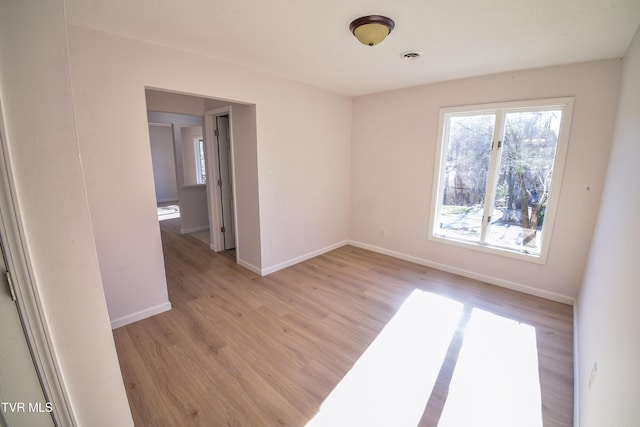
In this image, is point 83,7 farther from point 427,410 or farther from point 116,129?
point 427,410

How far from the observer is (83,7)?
5.66ft

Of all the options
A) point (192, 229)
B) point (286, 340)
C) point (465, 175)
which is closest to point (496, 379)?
point (286, 340)

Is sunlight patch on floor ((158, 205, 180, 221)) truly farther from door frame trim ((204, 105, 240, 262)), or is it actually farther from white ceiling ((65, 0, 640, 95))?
white ceiling ((65, 0, 640, 95))

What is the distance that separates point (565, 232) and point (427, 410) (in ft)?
7.95

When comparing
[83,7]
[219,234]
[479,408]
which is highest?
[83,7]

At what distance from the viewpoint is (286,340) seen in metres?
2.28

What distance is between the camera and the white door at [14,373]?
2.82ft

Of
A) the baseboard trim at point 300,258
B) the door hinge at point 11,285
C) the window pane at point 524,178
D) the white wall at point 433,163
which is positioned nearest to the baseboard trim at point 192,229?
the baseboard trim at point 300,258

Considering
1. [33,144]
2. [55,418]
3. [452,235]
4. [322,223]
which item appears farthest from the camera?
[322,223]

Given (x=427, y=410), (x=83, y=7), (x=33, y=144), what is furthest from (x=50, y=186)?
(x=427, y=410)

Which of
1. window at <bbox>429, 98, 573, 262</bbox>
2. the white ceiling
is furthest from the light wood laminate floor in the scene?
the white ceiling

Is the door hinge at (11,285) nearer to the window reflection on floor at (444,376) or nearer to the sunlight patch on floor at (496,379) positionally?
the window reflection on floor at (444,376)

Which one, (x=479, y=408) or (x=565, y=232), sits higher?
(x=565, y=232)

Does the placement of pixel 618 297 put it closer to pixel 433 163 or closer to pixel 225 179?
pixel 433 163
